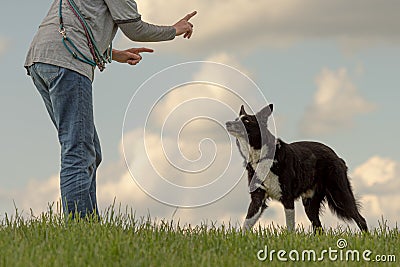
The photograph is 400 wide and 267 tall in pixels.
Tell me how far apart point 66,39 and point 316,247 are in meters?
2.96

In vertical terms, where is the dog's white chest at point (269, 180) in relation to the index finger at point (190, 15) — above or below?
below

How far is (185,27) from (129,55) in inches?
27.4

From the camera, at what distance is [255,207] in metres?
9.02

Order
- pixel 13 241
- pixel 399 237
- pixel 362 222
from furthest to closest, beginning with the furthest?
pixel 362 222, pixel 399 237, pixel 13 241

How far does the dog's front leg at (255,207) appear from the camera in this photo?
8.96m

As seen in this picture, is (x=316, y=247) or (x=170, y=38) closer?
(x=316, y=247)

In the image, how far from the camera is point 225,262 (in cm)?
522

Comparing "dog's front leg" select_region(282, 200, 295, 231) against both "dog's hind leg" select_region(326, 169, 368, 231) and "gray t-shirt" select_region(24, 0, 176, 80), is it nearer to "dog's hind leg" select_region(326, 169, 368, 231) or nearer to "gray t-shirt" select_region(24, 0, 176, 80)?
"dog's hind leg" select_region(326, 169, 368, 231)

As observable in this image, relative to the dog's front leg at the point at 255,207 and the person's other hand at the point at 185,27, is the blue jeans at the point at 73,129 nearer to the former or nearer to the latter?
the person's other hand at the point at 185,27

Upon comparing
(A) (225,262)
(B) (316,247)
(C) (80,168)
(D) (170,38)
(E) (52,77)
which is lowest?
(A) (225,262)

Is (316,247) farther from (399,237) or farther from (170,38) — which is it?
(170,38)

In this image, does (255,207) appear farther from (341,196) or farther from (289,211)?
(341,196)

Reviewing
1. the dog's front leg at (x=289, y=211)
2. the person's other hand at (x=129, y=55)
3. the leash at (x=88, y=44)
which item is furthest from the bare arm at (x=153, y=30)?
the dog's front leg at (x=289, y=211)

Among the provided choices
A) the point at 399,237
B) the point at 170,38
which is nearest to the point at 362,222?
the point at 399,237
